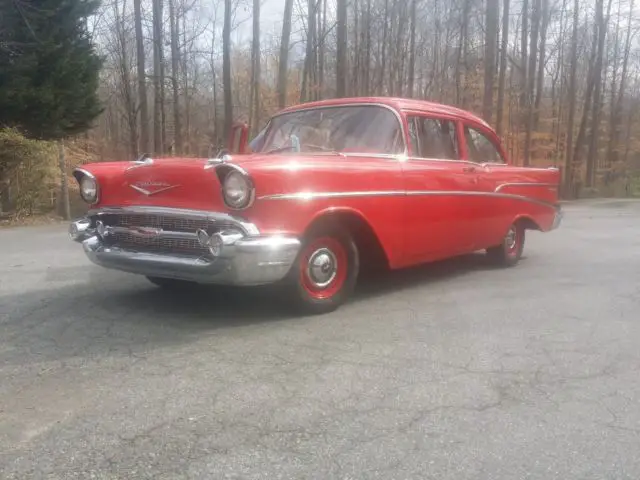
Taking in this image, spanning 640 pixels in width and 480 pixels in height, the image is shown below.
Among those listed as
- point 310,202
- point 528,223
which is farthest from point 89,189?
point 528,223

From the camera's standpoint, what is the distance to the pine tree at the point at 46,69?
44.3 feet

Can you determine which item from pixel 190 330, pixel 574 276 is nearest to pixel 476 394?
pixel 190 330

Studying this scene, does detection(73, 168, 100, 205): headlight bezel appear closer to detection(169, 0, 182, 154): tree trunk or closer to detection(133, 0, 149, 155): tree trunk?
detection(133, 0, 149, 155): tree trunk

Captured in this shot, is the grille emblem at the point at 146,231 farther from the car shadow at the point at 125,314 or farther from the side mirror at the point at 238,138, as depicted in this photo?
the side mirror at the point at 238,138

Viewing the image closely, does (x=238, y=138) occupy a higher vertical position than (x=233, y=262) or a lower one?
higher

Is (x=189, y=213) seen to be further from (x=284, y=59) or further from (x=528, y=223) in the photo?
(x=284, y=59)

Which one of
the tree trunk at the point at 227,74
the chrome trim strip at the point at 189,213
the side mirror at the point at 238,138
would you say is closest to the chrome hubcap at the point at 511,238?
the side mirror at the point at 238,138

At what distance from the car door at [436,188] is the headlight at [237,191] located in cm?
176

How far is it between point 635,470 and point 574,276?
444cm

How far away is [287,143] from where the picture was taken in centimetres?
588

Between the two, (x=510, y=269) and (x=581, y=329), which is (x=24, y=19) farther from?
(x=581, y=329)

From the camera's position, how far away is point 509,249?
730 cm

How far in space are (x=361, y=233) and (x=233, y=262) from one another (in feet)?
4.58

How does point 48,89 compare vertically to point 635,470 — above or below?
above
